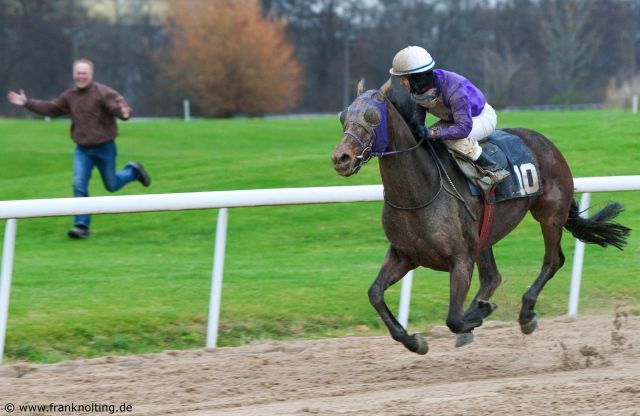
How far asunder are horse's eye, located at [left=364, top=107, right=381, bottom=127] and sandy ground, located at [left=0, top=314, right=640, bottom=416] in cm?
129

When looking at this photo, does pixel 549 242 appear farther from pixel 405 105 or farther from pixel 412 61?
pixel 412 61

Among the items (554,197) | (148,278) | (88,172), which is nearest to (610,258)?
(554,197)

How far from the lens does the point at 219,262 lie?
6.43m

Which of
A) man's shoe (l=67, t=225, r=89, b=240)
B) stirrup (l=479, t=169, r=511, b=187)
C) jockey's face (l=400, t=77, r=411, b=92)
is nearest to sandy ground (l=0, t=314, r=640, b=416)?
stirrup (l=479, t=169, r=511, b=187)

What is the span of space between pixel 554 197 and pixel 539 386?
6.04 feet

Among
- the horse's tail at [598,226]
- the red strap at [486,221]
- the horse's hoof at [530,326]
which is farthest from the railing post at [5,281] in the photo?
the horse's tail at [598,226]

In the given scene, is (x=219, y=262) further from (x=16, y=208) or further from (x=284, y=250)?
(x=284, y=250)

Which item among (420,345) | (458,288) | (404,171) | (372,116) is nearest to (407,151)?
(404,171)

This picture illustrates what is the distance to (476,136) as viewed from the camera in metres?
6.02

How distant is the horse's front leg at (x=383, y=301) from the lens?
5594mm

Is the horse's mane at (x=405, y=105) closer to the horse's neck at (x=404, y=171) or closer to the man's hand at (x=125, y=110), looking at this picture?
the horse's neck at (x=404, y=171)

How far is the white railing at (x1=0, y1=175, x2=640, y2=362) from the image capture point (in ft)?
19.9

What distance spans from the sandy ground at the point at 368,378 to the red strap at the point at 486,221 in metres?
0.66

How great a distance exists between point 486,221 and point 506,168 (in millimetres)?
365
